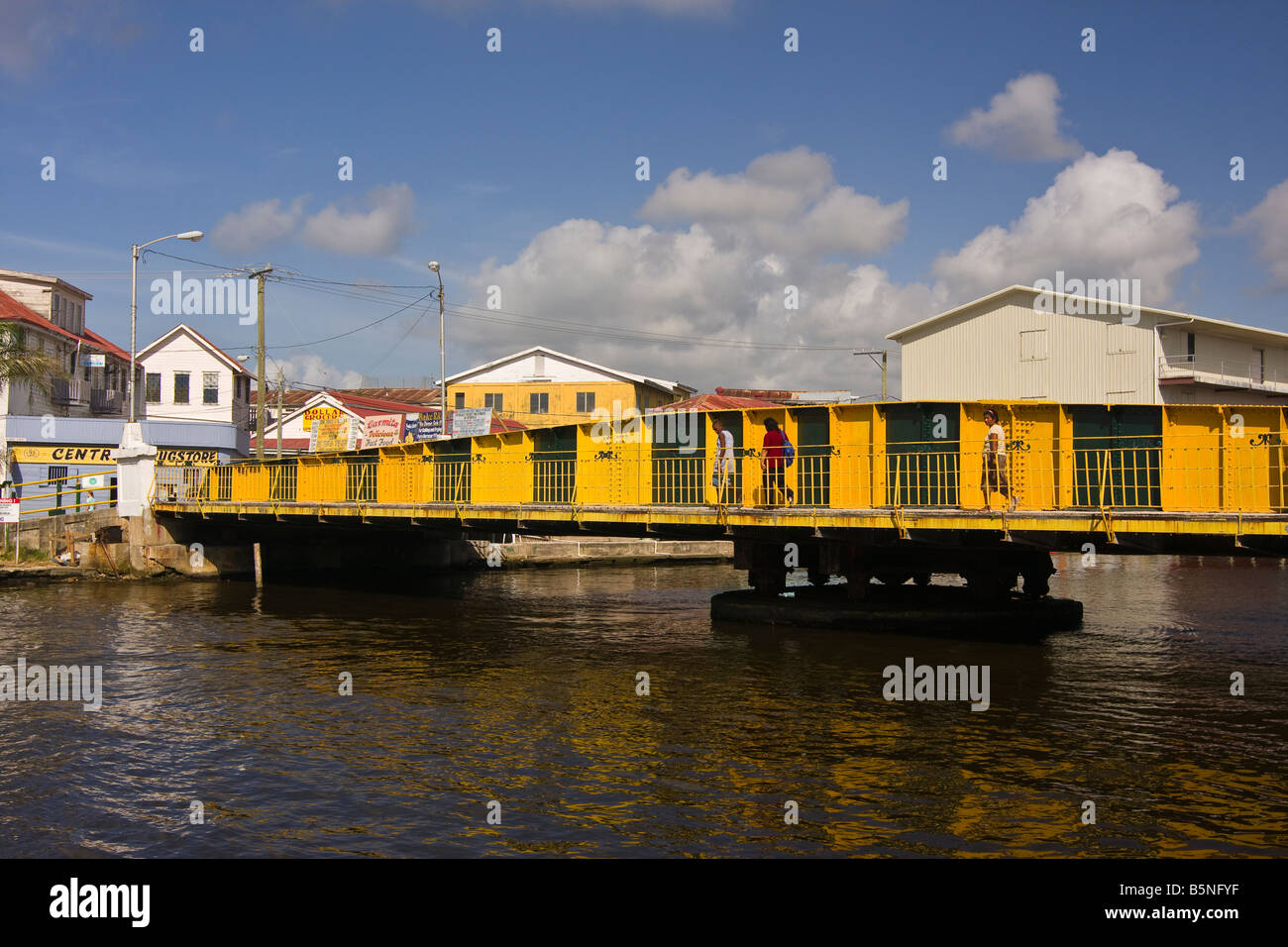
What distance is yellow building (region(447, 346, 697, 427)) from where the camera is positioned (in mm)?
65062

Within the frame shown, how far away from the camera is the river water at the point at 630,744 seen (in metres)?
10.1

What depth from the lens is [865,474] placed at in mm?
21203

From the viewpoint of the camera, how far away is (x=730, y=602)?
25.1 meters

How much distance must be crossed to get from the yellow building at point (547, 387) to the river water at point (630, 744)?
1614 inches

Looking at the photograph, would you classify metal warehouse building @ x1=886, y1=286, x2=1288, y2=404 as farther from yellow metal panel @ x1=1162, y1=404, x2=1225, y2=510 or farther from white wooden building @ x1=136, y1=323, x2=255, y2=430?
white wooden building @ x1=136, y1=323, x2=255, y2=430

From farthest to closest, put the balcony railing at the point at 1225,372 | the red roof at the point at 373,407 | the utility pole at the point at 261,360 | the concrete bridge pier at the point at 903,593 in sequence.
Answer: the red roof at the point at 373,407
the balcony railing at the point at 1225,372
the utility pole at the point at 261,360
the concrete bridge pier at the point at 903,593

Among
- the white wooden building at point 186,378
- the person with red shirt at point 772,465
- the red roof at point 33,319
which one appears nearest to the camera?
the person with red shirt at point 772,465

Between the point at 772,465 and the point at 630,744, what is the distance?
9.69 m

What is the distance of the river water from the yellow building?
41003mm
